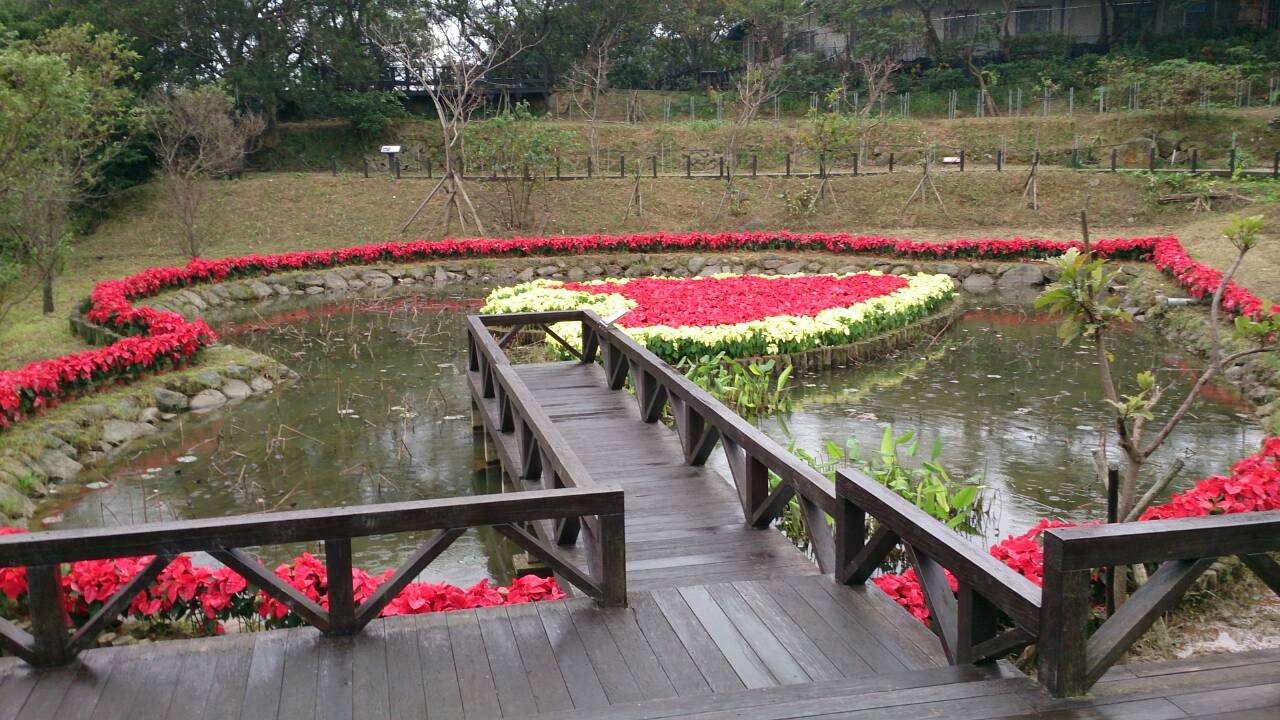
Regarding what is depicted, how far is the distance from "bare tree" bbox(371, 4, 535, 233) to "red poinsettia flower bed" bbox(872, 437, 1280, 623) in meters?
19.7

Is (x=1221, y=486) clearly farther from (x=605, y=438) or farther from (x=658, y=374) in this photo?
(x=605, y=438)

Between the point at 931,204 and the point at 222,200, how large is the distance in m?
18.6

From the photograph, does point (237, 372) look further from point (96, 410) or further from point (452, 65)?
point (452, 65)

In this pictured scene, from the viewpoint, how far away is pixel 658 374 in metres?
7.42

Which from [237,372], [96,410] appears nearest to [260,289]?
[237,372]

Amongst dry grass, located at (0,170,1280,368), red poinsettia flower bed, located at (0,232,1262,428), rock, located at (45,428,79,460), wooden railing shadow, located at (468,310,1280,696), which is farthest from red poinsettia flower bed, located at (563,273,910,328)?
dry grass, located at (0,170,1280,368)

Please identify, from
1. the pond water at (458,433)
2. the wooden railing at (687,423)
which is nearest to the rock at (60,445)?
the pond water at (458,433)

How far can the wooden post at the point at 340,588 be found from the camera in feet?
13.0

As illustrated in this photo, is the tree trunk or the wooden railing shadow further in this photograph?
the tree trunk

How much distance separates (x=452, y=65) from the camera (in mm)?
25672

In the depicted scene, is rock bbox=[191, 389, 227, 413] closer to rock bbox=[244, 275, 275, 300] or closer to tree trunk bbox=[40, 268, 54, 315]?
tree trunk bbox=[40, 268, 54, 315]

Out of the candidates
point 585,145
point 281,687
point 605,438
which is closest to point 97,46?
point 585,145

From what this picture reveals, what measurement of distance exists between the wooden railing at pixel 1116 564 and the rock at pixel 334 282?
19.4m

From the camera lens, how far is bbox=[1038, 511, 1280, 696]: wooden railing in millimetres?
3121
